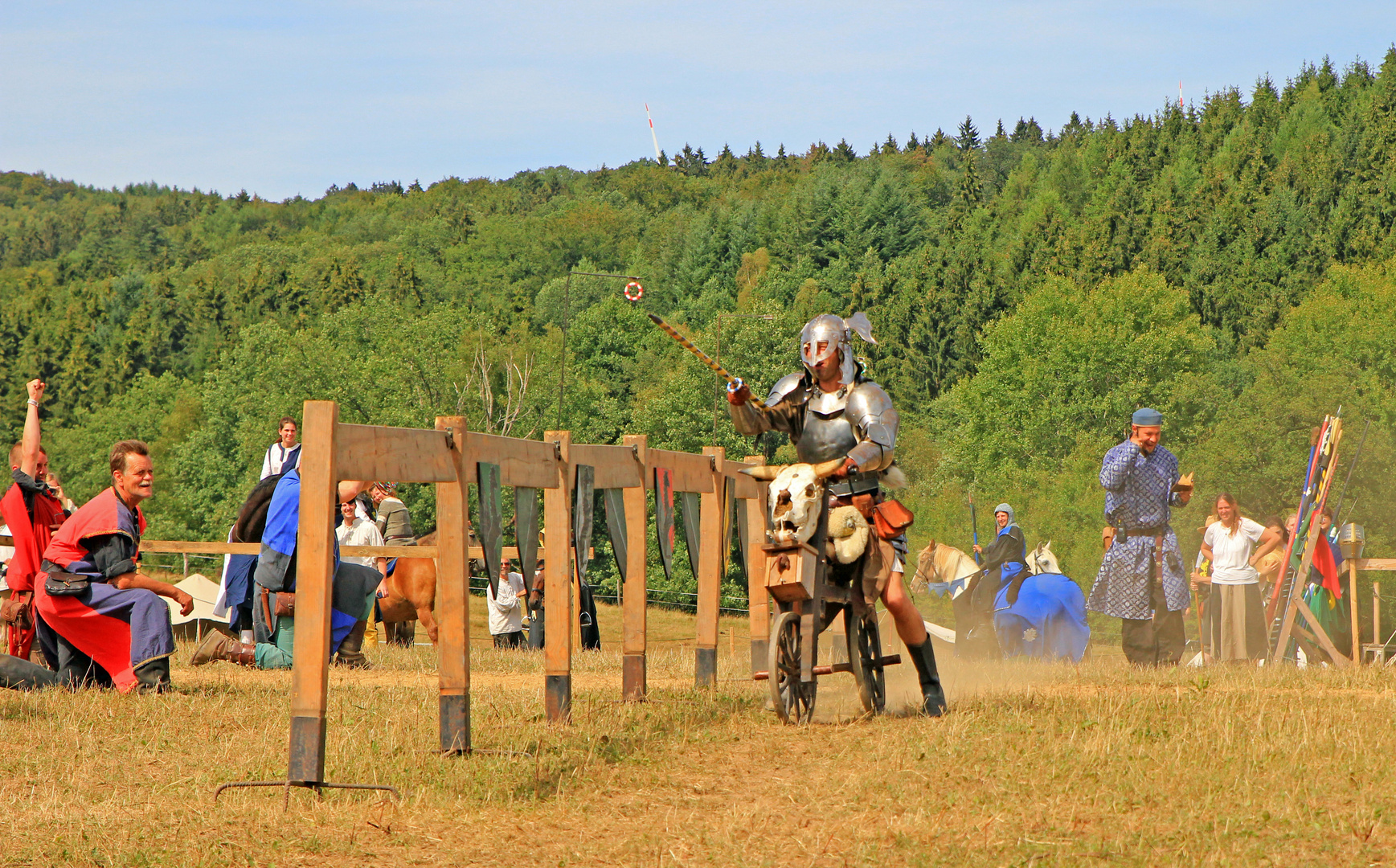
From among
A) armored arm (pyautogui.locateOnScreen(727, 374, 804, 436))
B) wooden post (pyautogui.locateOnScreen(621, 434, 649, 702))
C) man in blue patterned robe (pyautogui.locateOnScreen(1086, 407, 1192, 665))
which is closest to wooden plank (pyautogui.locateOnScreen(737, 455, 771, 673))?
wooden post (pyautogui.locateOnScreen(621, 434, 649, 702))

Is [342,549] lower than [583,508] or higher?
lower

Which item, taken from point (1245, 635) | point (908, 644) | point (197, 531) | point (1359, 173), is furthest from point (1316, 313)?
point (908, 644)

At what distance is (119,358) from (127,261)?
56.2 meters

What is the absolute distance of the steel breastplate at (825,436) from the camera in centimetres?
766

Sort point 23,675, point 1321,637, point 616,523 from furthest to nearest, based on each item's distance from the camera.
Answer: point 1321,637 < point 616,523 < point 23,675

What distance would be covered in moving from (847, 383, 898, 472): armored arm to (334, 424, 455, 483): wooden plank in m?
2.25

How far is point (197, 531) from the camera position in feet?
210

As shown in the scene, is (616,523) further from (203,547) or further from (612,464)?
(203,547)

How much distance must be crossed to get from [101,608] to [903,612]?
4.17m

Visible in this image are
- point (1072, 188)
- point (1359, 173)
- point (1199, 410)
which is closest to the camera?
point (1199, 410)

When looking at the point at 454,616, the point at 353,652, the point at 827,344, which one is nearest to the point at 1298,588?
the point at 827,344

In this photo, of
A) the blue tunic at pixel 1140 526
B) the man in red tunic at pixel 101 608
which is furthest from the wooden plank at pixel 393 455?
the blue tunic at pixel 1140 526

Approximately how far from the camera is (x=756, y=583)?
981cm

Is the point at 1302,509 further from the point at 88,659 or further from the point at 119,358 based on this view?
the point at 119,358
